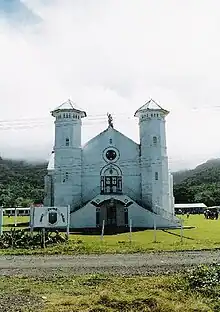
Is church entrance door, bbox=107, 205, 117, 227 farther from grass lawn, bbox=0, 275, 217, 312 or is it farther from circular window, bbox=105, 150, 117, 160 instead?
grass lawn, bbox=0, 275, 217, 312

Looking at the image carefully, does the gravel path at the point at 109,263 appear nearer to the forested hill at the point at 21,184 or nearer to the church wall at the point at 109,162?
the church wall at the point at 109,162

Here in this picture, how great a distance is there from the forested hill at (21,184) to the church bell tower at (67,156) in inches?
2412

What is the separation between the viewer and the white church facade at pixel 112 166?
45.3 metres

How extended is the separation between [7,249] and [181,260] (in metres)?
9.09

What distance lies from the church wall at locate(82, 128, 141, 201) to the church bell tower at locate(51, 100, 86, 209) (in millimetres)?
835

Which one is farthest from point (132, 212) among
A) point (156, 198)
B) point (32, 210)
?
point (32, 210)

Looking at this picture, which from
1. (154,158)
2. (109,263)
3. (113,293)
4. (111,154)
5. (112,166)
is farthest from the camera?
(111,154)

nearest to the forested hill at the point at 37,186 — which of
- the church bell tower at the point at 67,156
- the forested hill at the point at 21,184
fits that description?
the forested hill at the point at 21,184

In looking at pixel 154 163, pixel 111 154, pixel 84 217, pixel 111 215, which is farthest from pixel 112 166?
pixel 84 217

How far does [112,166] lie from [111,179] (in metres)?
1.42

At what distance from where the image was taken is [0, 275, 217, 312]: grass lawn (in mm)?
8375

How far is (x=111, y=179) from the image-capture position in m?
46.2

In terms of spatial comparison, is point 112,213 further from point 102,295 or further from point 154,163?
point 102,295

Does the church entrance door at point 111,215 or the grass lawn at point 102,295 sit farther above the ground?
the church entrance door at point 111,215
